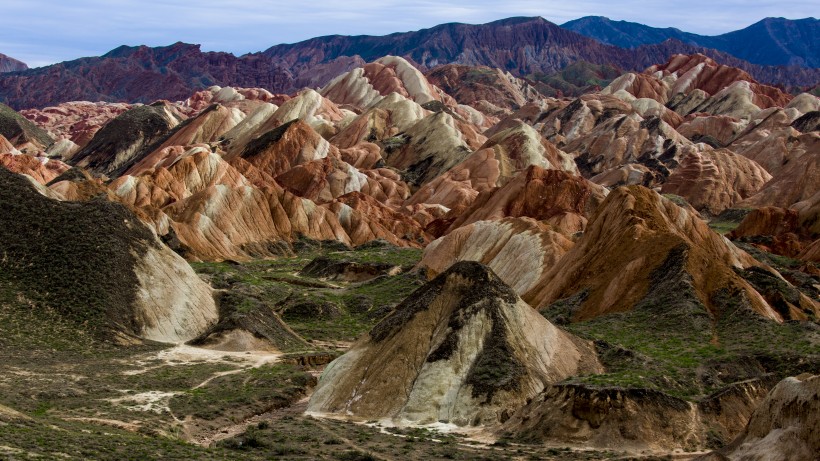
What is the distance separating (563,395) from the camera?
48688mm

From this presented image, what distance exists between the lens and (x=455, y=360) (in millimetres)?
55594

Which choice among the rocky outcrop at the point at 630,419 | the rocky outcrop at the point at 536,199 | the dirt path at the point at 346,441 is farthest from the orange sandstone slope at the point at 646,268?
the rocky outcrop at the point at 536,199

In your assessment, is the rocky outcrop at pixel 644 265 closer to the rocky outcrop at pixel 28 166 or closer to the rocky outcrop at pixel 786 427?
the rocky outcrop at pixel 786 427

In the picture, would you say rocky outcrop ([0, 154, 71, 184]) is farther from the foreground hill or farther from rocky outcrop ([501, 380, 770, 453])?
rocky outcrop ([501, 380, 770, 453])

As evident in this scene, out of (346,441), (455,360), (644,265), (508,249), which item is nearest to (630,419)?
(455,360)

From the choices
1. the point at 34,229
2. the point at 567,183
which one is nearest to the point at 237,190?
the point at 567,183

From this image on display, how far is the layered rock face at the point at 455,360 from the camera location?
5328 centimetres

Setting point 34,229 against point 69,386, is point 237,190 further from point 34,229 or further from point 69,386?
point 69,386

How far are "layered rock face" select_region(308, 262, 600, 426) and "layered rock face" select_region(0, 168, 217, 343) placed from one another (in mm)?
22451

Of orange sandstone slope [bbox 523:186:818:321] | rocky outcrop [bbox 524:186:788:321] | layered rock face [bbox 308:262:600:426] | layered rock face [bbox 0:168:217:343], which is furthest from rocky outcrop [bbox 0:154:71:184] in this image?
layered rock face [bbox 308:262:600:426]

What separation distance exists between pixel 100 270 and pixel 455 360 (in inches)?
1333

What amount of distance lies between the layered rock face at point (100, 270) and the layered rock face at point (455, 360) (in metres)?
22.5

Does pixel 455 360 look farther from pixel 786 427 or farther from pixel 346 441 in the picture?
pixel 786 427

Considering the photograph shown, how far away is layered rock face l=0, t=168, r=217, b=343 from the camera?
73938 millimetres
